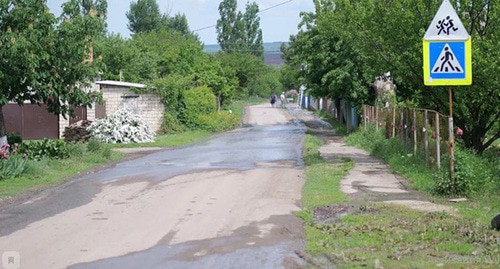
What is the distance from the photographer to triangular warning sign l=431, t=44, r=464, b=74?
12.6m

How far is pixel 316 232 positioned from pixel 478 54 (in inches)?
333

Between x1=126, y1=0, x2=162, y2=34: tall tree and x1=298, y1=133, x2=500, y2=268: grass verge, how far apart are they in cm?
8331

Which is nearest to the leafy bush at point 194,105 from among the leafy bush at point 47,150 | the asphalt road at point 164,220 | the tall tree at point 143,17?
the leafy bush at point 47,150

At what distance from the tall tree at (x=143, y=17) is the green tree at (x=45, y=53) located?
72.0m

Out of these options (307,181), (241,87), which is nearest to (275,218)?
(307,181)

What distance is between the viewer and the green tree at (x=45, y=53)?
1909 cm

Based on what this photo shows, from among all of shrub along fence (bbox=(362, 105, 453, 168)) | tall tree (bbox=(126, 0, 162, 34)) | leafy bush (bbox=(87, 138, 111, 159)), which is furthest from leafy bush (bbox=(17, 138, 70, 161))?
tall tree (bbox=(126, 0, 162, 34))

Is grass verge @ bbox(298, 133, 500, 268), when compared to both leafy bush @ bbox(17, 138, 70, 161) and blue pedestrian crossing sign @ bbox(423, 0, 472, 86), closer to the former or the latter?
blue pedestrian crossing sign @ bbox(423, 0, 472, 86)

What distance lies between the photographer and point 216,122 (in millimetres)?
43500

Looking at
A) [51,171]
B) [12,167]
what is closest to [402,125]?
[51,171]

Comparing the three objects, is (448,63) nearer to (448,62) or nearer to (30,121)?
(448,62)

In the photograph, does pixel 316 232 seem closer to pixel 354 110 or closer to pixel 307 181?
pixel 307 181

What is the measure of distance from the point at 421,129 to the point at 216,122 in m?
25.8

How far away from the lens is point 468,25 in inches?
690
